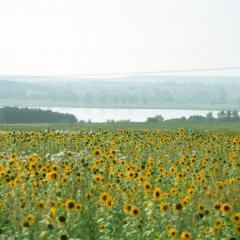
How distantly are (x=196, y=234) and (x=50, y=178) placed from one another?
69.8 inches

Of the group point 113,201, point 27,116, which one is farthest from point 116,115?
point 113,201

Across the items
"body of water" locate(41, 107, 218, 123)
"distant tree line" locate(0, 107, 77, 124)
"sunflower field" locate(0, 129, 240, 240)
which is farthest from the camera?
"body of water" locate(41, 107, 218, 123)

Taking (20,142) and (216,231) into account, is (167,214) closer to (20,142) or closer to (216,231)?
(216,231)

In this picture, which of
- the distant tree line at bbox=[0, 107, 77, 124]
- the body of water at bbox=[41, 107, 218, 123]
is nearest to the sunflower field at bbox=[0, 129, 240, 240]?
the distant tree line at bbox=[0, 107, 77, 124]

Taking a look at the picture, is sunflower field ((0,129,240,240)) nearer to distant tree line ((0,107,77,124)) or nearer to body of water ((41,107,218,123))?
distant tree line ((0,107,77,124))

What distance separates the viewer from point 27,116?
57781mm

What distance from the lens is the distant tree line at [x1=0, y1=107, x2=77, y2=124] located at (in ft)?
188

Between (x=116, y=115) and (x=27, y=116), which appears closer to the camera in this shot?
(x=27, y=116)

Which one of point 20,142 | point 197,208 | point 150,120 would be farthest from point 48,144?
point 150,120

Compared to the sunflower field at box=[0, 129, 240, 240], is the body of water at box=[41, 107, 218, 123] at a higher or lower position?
higher

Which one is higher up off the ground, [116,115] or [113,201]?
[116,115]

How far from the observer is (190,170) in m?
9.83

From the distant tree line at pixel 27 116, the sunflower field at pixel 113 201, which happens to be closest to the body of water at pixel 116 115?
the distant tree line at pixel 27 116

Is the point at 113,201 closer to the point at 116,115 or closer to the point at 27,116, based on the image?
the point at 27,116
